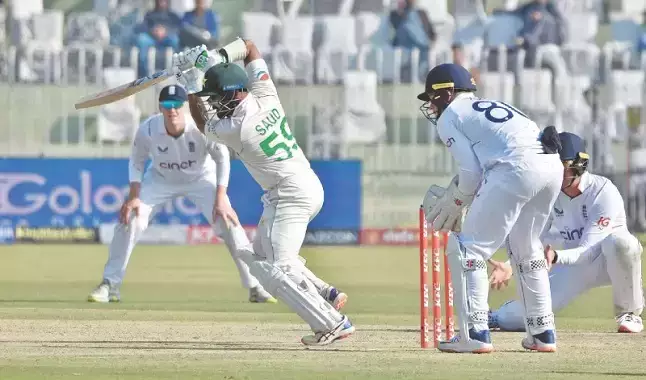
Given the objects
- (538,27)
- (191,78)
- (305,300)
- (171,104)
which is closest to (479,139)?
(305,300)

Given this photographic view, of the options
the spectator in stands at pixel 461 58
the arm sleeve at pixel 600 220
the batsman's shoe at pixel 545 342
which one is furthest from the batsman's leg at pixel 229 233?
the spectator in stands at pixel 461 58

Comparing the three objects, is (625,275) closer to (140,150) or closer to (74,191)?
(140,150)

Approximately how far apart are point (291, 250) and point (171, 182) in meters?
3.77

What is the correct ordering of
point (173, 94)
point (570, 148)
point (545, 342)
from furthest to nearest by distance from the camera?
point (173, 94), point (570, 148), point (545, 342)

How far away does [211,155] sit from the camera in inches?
441

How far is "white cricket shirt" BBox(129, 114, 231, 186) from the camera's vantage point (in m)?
11.4

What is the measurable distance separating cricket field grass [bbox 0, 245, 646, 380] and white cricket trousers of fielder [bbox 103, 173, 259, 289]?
292 millimetres

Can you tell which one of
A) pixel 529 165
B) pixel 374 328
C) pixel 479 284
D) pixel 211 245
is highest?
pixel 529 165

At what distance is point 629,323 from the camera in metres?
8.86

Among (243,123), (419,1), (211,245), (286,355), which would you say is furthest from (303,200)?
(419,1)

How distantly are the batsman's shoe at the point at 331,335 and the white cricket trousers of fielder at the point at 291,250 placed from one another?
0.09 feet

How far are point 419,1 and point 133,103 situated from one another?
204 inches

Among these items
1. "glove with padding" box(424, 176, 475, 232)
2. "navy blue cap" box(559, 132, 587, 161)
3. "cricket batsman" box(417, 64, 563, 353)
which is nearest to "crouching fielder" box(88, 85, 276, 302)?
"navy blue cap" box(559, 132, 587, 161)

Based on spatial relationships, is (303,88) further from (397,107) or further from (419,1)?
(419,1)
